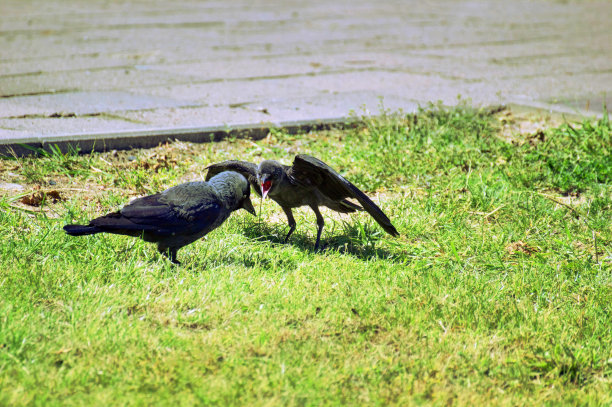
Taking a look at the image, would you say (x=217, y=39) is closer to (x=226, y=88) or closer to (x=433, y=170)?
(x=226, y=88)

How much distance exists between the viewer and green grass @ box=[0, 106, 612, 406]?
2.58m

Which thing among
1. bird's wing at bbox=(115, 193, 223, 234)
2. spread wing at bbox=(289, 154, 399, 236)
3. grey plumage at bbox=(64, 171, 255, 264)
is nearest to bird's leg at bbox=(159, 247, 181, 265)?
grey plumage at bbox=(64, 171, 255, 264)

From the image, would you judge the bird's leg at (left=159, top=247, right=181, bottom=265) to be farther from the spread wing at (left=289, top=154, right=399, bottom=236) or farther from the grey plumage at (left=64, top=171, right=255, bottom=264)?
the spread wing at (left=289, top=154, right=399, bottom=236)

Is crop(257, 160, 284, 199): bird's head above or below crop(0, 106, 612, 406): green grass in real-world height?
above

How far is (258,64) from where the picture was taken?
8758mm

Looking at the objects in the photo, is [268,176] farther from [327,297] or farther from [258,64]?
[258,64]

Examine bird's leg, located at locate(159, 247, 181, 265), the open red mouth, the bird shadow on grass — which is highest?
the open red mouth

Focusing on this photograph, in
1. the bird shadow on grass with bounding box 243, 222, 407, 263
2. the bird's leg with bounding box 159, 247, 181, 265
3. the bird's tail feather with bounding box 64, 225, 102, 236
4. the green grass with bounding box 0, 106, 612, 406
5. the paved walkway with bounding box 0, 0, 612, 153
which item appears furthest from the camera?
the paved walkway with bounding box 0, 0, 612, 153

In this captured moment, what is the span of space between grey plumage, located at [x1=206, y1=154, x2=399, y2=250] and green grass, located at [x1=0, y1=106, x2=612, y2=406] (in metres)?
0.21

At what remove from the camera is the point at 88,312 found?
291cm

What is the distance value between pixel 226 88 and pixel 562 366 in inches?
209

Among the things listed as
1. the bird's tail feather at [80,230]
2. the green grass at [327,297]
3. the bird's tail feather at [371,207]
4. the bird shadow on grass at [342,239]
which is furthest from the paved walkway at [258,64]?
the bird's tail feather at [371,207]

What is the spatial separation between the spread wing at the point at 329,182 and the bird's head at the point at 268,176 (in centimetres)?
11

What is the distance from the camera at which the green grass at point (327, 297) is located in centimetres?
258
